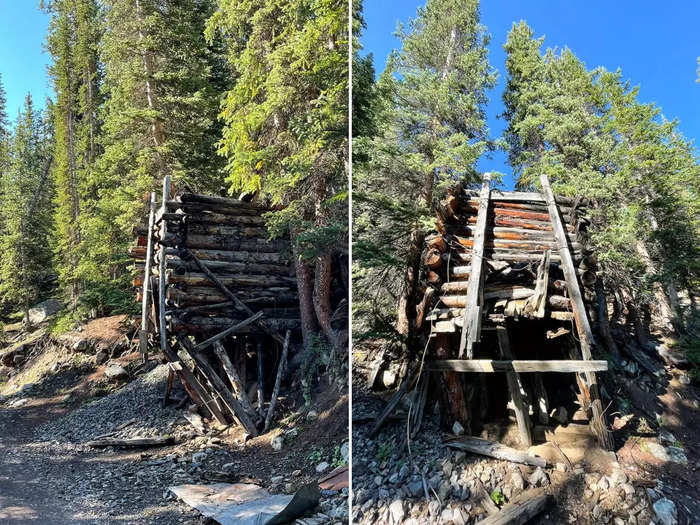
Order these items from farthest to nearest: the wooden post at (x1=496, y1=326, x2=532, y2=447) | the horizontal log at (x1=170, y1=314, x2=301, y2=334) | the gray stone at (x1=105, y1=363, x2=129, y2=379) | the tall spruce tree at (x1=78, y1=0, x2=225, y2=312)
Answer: the tall spruce tree at (x1=78, y1=0, x2=225, y2=312), the gray stone at (x1=105, y1=363, x2=129, y2=379), the horizontal log at (x1=170, y1=314, x2=301, y2=334), the wooden post at (x1=496, y1=326, x2=532, y2=447)

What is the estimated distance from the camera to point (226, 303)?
4910mm

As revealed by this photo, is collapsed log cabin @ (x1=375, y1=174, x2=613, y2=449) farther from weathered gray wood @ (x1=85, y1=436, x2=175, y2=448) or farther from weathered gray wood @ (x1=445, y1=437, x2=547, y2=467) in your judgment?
weathered gray wood @ (x1=85, y1=436, x2=175, y2=448)

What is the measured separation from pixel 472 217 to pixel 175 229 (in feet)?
13.8

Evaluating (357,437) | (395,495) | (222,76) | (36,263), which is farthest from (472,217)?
(222,76)

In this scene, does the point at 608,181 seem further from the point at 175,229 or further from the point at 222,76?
the point at 222,76

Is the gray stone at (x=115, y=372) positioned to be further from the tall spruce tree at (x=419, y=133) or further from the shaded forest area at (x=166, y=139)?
the tall spruce tree at (x=419, y=133)

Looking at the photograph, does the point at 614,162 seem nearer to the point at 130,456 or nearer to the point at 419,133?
the point at 419,133

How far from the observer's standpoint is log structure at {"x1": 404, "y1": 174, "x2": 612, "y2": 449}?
79.5 inches

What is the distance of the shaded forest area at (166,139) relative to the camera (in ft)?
10.0

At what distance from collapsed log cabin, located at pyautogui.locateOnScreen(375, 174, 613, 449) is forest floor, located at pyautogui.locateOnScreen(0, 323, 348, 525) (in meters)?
1.08

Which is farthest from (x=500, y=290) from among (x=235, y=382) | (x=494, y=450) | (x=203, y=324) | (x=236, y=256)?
(x=203, y=324)

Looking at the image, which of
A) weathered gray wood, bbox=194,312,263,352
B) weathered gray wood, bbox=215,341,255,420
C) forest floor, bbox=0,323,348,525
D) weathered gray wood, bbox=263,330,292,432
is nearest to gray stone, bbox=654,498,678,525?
forest floor, bbox=0,323,348,525

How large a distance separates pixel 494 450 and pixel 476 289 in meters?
0.82

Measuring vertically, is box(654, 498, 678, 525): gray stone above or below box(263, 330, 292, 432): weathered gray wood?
above
